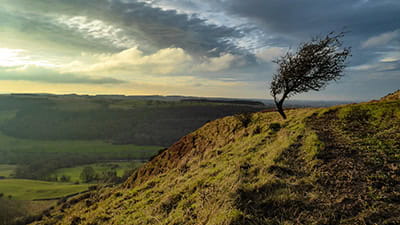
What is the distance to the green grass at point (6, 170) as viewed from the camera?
126 meters

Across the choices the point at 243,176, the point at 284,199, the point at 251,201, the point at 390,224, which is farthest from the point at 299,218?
the point at 243,176

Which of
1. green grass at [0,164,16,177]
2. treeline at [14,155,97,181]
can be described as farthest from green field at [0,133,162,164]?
green grass at [0,164,16,177]

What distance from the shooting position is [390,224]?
4.58m

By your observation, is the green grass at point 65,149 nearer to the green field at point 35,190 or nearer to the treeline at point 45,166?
the treeline at point 45,166

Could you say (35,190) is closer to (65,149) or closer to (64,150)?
(64,150)

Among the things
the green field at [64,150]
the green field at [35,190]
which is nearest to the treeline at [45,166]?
the green field at [64,150]

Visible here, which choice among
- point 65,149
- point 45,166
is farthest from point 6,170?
point 65,149

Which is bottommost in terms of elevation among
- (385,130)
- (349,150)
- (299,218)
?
(299,218)

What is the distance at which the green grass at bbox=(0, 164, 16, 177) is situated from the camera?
12599cm

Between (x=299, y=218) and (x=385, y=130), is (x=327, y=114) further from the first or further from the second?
(x=299, y=218)

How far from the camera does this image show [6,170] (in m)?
136

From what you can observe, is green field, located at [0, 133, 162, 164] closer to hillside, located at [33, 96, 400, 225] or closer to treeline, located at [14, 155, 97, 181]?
treeline, located at [14, 155, 97, 181]

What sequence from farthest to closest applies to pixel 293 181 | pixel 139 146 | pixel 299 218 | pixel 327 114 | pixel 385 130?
pixel 139 146, pixel 327 114, pixel 385 130, pixel 293 181, pixel 299 218

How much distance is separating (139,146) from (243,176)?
615 feet
